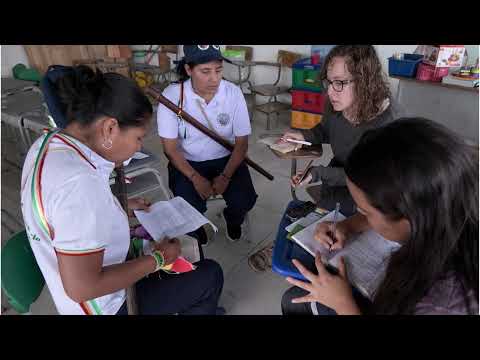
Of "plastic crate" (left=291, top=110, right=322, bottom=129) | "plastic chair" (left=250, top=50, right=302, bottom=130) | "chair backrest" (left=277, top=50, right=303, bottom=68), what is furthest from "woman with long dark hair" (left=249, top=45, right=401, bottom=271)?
"chair backrest" (left=277, top=50, right=303, bottom=68)

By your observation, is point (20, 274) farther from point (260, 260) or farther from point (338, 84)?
point (338, 84)

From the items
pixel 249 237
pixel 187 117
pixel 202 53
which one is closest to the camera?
pixel 202 53

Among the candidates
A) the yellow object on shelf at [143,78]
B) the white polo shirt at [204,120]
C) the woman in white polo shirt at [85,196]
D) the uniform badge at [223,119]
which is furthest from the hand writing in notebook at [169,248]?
the yellow object on shelf at [143,78]

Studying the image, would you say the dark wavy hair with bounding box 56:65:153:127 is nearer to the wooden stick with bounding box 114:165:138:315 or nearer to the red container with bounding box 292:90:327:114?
the wooden stick with bounding box 114:165:138:315

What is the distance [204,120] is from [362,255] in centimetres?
131

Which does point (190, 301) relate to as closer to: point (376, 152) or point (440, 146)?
point (376, 152)

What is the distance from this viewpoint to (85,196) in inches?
33.9

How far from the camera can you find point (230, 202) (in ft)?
6.85

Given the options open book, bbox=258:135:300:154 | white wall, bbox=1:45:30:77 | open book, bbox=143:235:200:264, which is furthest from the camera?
white wall, bbox=1:45:30:77

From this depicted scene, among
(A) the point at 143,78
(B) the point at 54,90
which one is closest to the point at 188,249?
(B) the point at 54,90

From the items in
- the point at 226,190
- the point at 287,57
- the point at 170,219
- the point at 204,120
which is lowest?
the point at 226,190

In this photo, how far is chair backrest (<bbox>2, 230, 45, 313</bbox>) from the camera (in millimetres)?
984

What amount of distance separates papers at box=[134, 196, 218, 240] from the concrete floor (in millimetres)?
632
